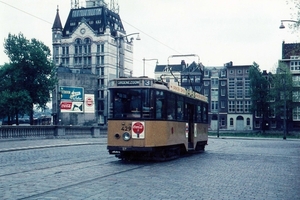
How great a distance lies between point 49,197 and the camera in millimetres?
8141

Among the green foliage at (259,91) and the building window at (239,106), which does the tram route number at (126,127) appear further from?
the building window at (239,106)

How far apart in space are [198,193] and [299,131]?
80.4 meters

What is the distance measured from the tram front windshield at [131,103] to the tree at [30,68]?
49756 mm

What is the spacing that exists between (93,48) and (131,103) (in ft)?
304

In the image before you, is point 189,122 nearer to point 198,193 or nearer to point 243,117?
point 198,193

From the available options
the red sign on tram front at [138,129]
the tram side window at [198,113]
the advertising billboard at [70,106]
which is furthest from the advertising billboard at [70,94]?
the red sign on tram front at [138,129]

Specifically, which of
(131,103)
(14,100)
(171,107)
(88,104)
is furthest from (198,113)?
(14,100)

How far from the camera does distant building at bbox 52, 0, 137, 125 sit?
335 feet

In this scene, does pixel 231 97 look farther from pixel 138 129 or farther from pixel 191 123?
pixel 138 129

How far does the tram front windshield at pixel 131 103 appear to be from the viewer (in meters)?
15.4

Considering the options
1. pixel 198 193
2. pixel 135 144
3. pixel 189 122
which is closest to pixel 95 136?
pixel 189 122

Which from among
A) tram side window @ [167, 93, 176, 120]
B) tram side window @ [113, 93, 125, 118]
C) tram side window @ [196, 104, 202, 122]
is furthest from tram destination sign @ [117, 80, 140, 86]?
tram side window @ [196, 104, 202, 122]

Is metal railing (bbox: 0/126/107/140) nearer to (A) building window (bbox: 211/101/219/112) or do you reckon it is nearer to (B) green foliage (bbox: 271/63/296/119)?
(B) green foliage (bbox: 271/63/296/119)

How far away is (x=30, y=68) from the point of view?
63719 mm
